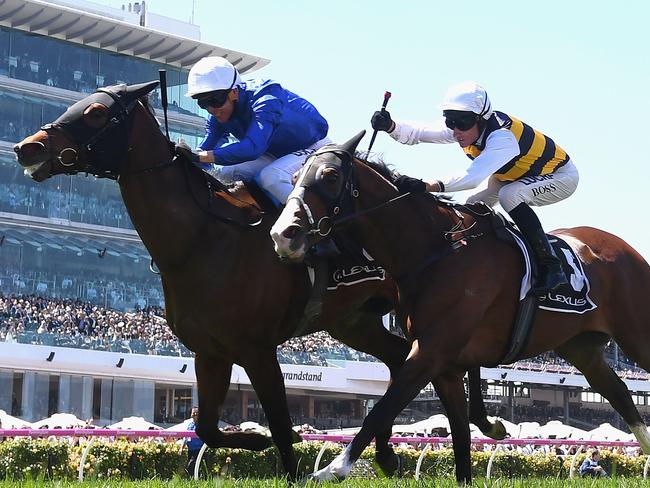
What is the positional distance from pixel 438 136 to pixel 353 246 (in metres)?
0.98

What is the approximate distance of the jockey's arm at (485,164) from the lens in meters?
6.08

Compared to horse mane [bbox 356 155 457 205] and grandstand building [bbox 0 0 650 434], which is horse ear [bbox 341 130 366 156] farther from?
grandstand building [bbox 0 0 650 434]

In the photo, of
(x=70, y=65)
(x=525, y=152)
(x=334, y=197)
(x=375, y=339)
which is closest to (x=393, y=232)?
(x=334, y=197)

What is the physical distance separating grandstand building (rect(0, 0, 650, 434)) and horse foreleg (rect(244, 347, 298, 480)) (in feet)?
95.9

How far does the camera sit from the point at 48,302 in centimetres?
3619

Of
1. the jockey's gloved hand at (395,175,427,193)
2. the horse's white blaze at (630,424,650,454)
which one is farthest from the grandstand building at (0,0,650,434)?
the jockey's gloved hand at (395,175,427,193)

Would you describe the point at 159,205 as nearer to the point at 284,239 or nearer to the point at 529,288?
the point at 284,239

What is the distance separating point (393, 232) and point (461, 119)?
3.18 ft

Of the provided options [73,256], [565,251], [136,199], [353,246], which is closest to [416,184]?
[353,246]

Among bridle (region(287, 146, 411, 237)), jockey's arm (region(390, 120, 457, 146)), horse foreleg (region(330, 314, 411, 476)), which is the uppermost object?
jockey's arm (region(390, 120, 457, 146))

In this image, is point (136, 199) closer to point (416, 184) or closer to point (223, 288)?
point (223, 288)

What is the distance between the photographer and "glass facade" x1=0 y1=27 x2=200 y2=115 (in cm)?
4566

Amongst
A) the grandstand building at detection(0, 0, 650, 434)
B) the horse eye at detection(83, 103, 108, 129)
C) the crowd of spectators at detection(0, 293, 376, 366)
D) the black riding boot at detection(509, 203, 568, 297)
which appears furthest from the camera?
the grandstand building at detection(0, 0, 650, 434)

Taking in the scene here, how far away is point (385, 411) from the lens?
5129mm
